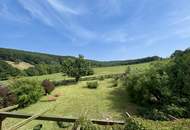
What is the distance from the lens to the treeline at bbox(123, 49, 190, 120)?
28.2m

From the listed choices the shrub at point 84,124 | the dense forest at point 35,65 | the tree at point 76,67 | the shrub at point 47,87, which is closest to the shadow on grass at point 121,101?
the tree at point 76,67

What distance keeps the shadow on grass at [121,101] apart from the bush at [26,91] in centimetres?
1117

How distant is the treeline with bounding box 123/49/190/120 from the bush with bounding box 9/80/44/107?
1459 cm

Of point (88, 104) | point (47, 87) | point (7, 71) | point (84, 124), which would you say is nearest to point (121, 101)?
point (88, 104)

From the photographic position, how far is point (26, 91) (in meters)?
33.9

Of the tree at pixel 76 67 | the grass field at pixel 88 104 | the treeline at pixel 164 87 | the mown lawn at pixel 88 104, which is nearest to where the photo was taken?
the grass field at pixel 88 104

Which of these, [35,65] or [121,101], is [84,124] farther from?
[35,65]

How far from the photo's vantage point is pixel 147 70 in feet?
109

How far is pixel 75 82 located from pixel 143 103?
68.9 feet

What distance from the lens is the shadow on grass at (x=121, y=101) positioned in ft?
94.9

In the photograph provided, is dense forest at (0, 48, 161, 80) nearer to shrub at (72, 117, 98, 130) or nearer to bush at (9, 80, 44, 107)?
bush at (9, 80, 44, 107)

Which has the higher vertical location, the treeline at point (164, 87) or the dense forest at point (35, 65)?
the dense forest at point (35, 65)

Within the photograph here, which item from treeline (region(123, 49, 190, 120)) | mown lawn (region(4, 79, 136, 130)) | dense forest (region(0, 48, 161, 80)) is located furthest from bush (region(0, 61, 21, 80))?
treeline (region(123, 49, 190, 120))

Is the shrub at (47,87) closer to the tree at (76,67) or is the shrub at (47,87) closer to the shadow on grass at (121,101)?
the tree at (76,67)
